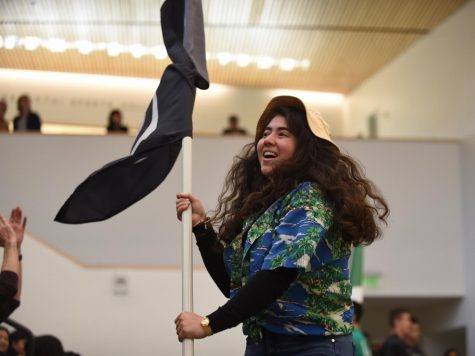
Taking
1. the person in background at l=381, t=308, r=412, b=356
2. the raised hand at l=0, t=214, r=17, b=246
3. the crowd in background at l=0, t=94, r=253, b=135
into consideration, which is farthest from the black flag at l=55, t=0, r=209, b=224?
the crowd in background at l=0, t=94, r=253, b=135

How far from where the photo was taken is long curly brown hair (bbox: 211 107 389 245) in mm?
2867

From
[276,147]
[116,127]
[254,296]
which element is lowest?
[254,296]

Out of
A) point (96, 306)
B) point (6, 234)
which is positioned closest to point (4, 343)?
point (6, 234)

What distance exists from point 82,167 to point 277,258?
8.52 m

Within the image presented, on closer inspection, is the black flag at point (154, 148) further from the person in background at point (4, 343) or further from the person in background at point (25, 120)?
the person in background at point (25, 120)

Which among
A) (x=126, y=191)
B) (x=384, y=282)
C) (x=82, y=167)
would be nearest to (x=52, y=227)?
(x=82, y=167)

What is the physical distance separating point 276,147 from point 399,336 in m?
5.09

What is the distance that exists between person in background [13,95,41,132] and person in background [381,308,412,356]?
508 centimetres

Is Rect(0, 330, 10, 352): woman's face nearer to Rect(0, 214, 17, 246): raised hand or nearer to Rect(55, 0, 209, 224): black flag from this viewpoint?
Rect(0, 214, 17, 246): raised hand

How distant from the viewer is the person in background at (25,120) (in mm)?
11336

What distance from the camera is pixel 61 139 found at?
36.4 feet

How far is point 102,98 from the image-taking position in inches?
576

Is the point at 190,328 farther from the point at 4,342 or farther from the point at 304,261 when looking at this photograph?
the point at 4,342

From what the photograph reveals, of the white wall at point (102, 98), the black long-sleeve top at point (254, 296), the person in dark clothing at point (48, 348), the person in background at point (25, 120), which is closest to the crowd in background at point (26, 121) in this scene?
the person in background at point (25, 120)
